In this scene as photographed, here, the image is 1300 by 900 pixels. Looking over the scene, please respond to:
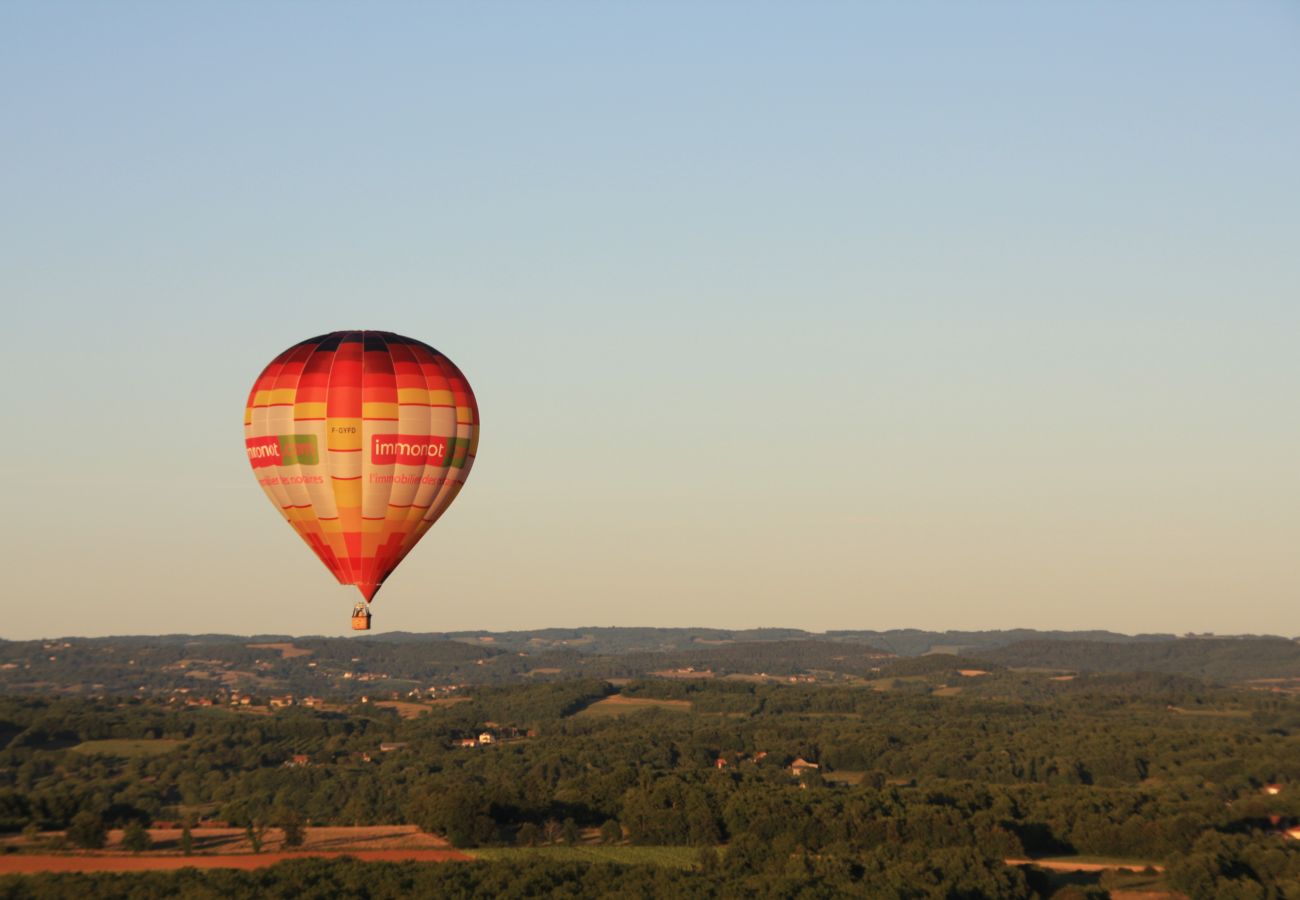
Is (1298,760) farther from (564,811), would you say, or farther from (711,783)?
(564,811)

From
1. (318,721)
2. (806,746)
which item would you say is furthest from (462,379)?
(318,721)

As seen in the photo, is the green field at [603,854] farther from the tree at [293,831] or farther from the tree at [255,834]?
the tree at [255,834]

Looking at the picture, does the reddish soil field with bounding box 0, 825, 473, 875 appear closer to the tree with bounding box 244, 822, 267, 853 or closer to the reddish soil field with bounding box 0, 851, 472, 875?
the reddish soil field with bounding box 0, 851, 472, 875

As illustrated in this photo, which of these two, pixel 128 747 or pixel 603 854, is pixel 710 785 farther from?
pixel 128 747

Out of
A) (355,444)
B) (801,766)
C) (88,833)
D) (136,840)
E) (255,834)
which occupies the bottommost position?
(801,766)

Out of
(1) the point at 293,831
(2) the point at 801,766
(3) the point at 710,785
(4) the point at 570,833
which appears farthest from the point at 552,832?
(2) the point at 801,766

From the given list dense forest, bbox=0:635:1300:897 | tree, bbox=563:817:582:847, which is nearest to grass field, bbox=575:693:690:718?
dense forest, bbox=0:635:1300:897

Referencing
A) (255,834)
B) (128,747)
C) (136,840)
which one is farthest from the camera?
(128,747)
